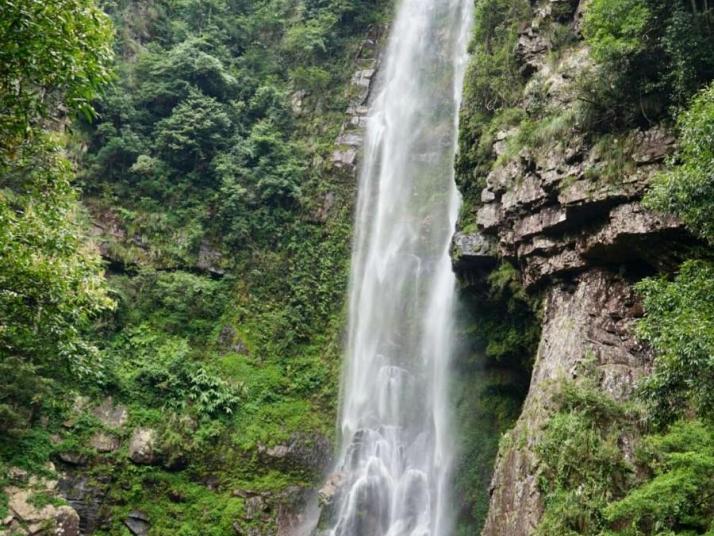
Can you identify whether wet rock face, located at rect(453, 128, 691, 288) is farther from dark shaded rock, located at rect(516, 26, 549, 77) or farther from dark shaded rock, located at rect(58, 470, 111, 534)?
dark shaded rock, located at rect(58, 470, 111, 534)

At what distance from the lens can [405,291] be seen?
17547mm

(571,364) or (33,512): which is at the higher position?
(571,364)

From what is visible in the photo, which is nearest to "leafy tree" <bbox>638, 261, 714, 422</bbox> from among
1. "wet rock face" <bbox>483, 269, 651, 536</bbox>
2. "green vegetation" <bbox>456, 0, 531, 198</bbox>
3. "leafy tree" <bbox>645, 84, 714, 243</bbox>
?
"leafy tree" <bbox>645, 84, 714, 243</bbox>

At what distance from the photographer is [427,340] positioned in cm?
1609

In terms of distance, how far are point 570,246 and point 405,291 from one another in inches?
300

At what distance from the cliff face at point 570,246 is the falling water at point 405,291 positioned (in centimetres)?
427

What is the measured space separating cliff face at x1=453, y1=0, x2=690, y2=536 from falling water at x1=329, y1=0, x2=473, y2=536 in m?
4.27

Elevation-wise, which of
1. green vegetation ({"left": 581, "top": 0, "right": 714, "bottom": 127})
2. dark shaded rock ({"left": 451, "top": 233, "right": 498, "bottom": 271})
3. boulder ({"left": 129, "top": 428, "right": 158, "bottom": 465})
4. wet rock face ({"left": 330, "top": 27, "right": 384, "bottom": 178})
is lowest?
boulder ({"left": 129, "top": 428, "right": 158, "bottom": 465})

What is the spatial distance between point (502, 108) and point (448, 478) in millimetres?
9424

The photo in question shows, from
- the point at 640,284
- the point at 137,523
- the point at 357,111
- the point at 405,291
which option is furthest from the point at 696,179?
the point at 357,111

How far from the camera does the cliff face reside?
28.7ft

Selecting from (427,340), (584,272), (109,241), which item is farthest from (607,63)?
(109,241)

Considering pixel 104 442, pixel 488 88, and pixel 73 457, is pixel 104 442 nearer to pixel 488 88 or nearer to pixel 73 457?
pixel 73 457

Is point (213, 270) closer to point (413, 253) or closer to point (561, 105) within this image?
point (413, 253)
